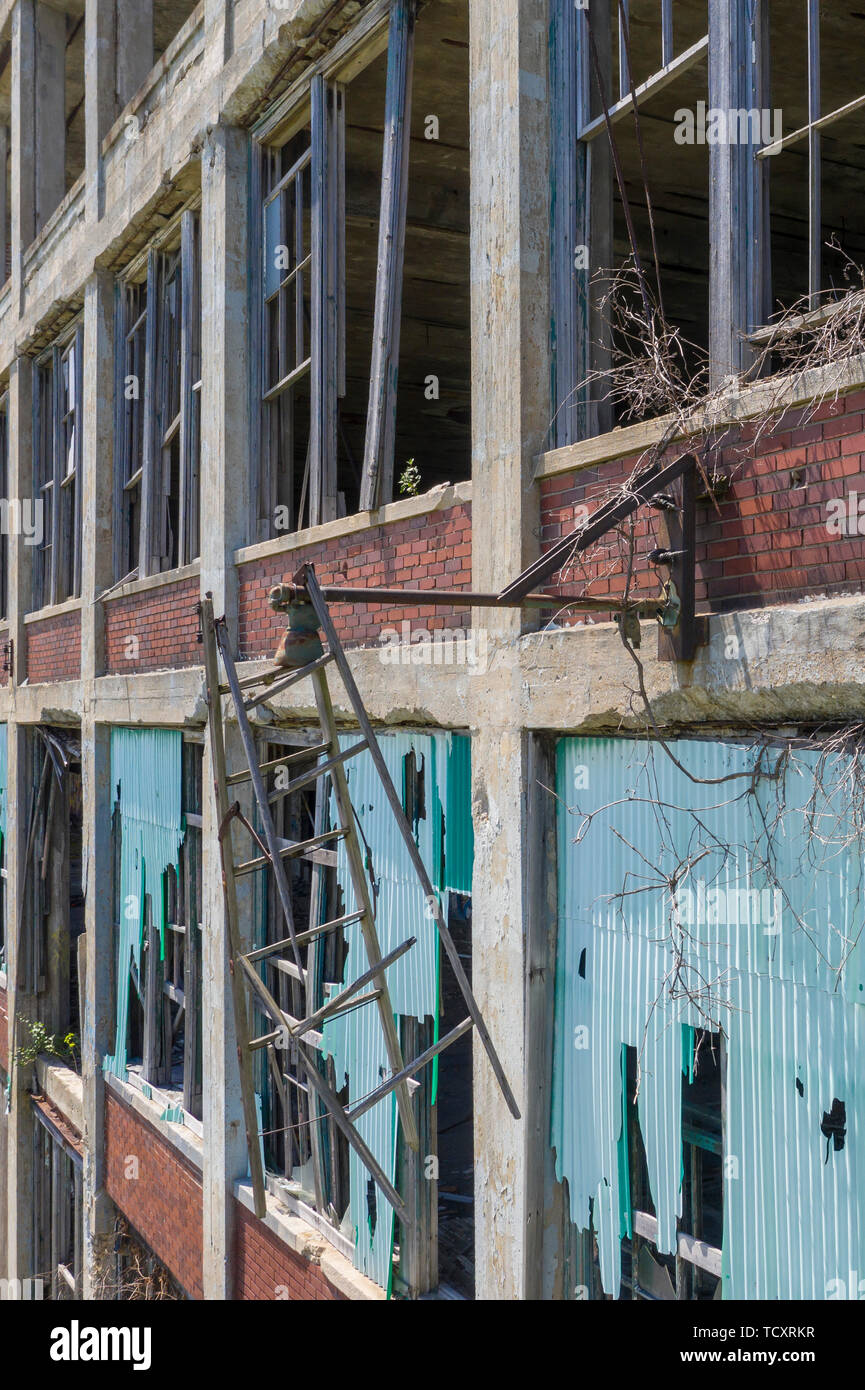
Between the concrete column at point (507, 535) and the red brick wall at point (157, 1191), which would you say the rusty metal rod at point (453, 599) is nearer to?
the concrete column at point (507, 535)

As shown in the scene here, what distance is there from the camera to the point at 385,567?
5.31 metres

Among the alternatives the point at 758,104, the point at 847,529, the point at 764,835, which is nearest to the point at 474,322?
the point at 758,104

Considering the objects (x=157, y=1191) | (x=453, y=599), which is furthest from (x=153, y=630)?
(x=453, y=599)

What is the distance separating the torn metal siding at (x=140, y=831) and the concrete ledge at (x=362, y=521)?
5.85 feet

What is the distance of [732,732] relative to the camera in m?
3.52

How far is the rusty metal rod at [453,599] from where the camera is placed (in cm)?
338

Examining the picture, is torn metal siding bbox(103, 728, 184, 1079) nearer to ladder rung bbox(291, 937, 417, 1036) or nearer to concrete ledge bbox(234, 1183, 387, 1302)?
concrete ledge bbox(234, 1183, 387, 1302)

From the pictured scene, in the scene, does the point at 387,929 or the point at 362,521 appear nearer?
the point at 387,929

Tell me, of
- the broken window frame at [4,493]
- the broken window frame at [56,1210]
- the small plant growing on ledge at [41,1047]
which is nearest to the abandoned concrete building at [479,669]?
the broken window frame at [56,1210]

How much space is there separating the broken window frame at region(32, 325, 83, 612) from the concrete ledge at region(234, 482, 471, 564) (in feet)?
13.6

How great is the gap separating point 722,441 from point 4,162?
1245 centimetres

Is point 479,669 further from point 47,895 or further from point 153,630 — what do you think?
point 47,895

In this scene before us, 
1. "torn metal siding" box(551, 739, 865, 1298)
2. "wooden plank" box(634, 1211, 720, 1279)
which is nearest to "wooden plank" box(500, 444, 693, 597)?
"torn metal siding" box(551, 739, 865, 1298)

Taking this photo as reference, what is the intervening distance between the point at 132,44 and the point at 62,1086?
29.6 ft
